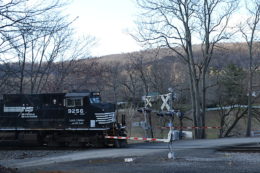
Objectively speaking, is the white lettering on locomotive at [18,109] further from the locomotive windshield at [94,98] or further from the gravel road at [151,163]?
the gravel road at [151,163]

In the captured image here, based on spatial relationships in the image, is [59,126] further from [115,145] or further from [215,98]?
[215,98]

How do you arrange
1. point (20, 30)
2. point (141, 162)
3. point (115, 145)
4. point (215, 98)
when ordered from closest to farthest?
1. point (20, 30)
2. point (141, 162)
3. point (115, 145)
4. point (215, 98)

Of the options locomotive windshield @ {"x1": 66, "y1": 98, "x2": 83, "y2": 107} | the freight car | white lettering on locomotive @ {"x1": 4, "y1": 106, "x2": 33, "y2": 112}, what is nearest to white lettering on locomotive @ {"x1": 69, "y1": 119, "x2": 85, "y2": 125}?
the freight car

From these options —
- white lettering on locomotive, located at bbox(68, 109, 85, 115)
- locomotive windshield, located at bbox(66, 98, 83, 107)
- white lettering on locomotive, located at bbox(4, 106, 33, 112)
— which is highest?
locomotive windshield, located at bbox(66, 98, 83, 107)

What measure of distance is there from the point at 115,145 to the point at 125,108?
66.0 feet

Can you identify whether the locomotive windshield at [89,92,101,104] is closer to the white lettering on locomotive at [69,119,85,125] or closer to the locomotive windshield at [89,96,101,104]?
the locomotive windshield at [89,96,101,104]

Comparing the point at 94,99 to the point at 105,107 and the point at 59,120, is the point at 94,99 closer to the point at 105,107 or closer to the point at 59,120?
the point at 105,107

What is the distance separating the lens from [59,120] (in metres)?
20.6

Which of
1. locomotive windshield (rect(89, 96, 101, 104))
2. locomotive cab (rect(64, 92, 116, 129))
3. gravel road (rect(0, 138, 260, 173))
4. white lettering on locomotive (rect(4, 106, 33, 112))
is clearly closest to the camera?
gravel road (rect(0, 138, 260, 173))

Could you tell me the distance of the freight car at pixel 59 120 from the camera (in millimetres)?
20281

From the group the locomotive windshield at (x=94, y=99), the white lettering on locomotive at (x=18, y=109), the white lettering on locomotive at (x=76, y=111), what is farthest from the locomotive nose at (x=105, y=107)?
the white lettering on locomotive at (x=18, y=109)

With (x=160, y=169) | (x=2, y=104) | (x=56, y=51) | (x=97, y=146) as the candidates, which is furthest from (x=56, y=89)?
(x=160, y=169)

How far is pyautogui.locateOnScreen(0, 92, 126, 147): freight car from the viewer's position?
2028cm

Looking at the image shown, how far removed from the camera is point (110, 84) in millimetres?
42688
